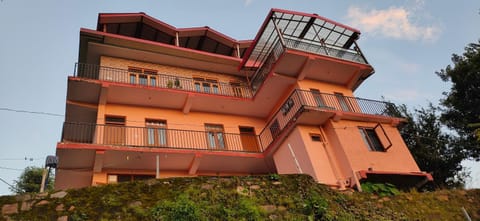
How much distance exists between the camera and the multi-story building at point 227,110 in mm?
13086

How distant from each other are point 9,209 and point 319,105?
12.5m

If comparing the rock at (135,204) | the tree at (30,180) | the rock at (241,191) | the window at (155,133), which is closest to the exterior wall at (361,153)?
the rock at (241,191)

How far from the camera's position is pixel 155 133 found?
14.6 metres

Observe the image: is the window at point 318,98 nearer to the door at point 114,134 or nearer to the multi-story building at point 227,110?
the multi-story building at point 227,110

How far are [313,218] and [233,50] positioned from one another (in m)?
15.0

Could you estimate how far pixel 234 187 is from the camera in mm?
7930

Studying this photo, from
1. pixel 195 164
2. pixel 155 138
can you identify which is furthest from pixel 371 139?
pixel 155 138

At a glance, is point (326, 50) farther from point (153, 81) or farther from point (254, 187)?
point (254, 187)

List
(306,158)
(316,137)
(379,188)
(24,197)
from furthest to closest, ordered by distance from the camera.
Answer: (316,137)
(306,158)
(379,188)
(24,197)

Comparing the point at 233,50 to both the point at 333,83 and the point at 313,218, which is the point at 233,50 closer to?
the point at 333,83

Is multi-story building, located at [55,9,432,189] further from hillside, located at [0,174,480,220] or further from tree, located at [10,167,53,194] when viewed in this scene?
tree, located at [10,167,53,194]

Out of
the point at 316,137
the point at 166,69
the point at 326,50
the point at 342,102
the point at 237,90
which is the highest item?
the point at 166,69

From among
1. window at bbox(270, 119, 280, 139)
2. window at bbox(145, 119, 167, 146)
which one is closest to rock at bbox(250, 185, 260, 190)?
window at bbox(145, 119, 167, 146)

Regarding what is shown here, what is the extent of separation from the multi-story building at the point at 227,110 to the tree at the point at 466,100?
5.41 m
